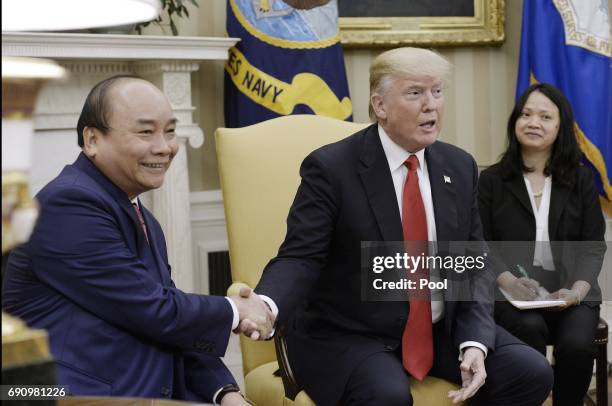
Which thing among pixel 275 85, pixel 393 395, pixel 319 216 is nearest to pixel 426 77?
pixel 319 216

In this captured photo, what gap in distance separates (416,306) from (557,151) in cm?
138

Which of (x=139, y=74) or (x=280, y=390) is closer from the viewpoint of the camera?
(x=280, y=390)

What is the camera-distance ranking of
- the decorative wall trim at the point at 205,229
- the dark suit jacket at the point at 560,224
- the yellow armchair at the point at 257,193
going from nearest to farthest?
the yellow armchair at the point at 257,193 → the dark suit jacket at the point at 560,224 → the decorative wall trim at the point at 205,229

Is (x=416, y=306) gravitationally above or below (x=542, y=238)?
below

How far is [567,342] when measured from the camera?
3244mm

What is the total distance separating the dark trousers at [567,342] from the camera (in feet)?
10.6

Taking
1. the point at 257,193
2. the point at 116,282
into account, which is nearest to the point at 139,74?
the point at 257,193

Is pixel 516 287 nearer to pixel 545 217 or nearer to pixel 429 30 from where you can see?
pixel 545 217

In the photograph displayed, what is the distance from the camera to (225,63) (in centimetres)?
411

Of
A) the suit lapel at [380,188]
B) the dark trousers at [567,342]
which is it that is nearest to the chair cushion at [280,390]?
the suit lapel at [380,188]

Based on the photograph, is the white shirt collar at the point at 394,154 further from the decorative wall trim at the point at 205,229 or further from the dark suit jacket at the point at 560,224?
the decorative wall trim at the point at 205,229

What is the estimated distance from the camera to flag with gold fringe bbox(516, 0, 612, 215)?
169 inches

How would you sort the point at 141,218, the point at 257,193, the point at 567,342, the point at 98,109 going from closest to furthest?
the point at 98,109 → the point at 141,218 → the point at 257,193 → the point at 567,342

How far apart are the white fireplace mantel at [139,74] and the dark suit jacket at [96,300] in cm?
163
